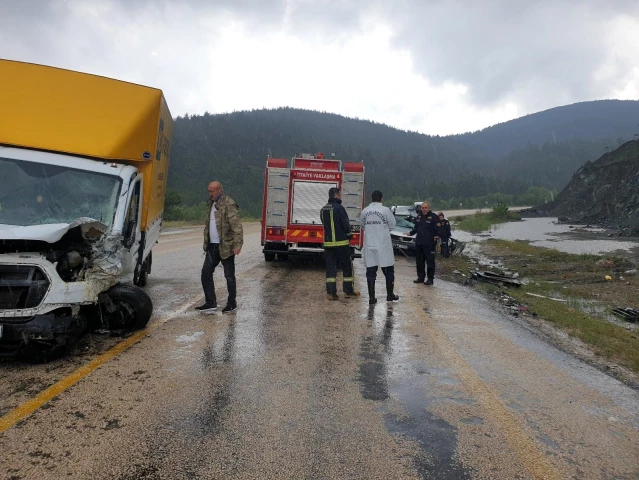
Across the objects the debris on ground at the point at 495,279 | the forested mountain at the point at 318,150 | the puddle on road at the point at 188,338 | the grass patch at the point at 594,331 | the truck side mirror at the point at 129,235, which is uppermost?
the forested mountain at the point at 318,150

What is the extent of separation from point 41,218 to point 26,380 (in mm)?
1752

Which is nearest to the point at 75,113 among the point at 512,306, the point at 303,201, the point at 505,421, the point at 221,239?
the point at 221,239

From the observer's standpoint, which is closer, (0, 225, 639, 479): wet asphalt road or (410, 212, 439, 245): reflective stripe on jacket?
(0, 225, 639, 479): wet asphalt road

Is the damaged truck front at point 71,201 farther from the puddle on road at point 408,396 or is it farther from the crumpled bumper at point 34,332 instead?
the puddle on road at point 408,396

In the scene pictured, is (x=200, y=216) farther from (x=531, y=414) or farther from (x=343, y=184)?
(x=531, y=414)

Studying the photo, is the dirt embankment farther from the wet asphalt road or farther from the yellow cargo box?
the yellow cargo box

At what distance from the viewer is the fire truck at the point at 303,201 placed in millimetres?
13430

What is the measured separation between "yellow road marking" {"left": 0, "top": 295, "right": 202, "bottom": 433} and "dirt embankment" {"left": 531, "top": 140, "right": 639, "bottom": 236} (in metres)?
30.2

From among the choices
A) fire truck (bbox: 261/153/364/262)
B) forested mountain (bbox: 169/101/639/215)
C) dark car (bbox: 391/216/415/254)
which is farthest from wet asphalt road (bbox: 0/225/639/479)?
forested mountain (bbox: 169/101/639/215)

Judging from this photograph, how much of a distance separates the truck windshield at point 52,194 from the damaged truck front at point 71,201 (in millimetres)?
10

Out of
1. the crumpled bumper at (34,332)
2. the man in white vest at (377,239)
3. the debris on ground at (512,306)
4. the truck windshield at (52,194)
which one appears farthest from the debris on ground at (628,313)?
the crumpled bumper at (34,332)

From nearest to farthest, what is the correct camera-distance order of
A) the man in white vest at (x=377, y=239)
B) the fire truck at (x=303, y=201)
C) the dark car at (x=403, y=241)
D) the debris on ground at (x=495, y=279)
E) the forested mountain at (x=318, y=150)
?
the man in white vest at (x=377, y=239) < the debris on ground at (x=495, y=279) < the fire truck at (x=303, y=201) < the dark car at (x=403, y=241) < the forested mountain at (x=318, y=150)

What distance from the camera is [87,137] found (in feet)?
21.4

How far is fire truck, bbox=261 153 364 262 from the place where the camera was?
1343cm
